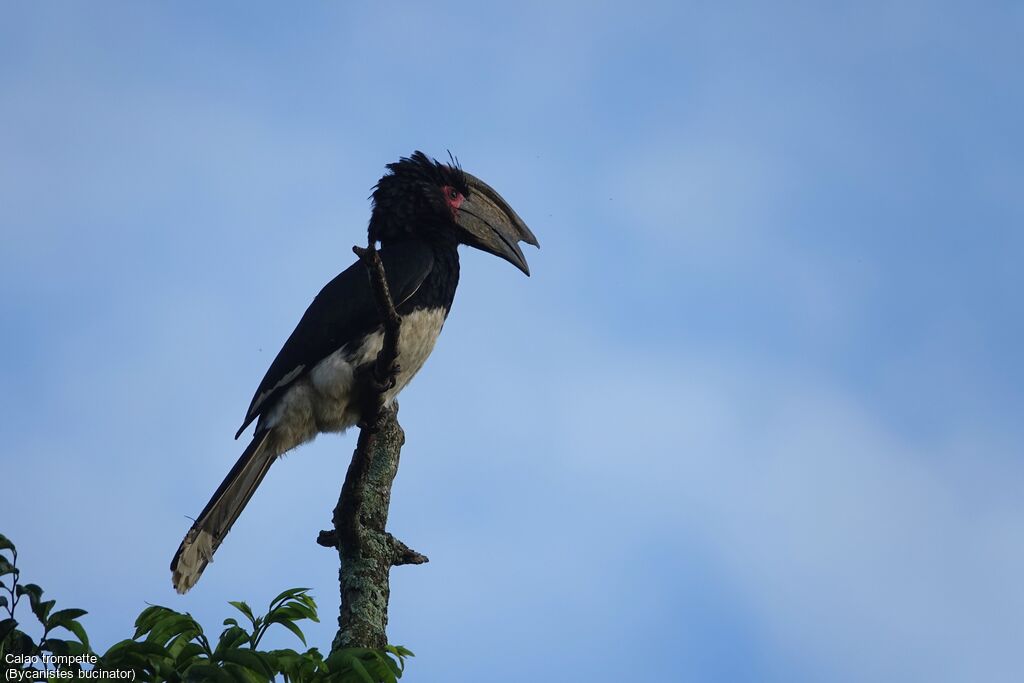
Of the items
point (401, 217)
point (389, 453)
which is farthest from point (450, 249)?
point (389, 453)

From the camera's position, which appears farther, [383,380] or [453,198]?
[453,198]

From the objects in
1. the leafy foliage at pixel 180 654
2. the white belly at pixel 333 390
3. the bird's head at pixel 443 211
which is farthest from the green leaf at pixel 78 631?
the bird's head at pixel 443 211

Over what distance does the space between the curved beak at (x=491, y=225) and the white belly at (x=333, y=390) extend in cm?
82

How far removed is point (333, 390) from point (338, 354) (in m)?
0.18

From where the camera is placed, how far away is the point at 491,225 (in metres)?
6.35

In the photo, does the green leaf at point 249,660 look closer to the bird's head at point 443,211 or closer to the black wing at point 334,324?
the black wing at point 334,324

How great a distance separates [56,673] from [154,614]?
0.47 metres

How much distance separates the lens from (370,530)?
4641mm

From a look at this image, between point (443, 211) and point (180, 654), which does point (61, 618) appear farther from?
point (443, 211)

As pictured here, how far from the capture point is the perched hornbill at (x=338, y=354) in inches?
204

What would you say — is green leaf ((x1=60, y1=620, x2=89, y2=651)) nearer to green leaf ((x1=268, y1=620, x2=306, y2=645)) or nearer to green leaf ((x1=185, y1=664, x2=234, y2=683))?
green leaf ((x1=185, y1=664, x2=234, y2=683))

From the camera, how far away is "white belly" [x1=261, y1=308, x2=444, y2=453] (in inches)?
212

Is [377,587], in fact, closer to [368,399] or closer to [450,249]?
[368,399]

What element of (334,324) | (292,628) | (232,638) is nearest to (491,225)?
(334,324)
